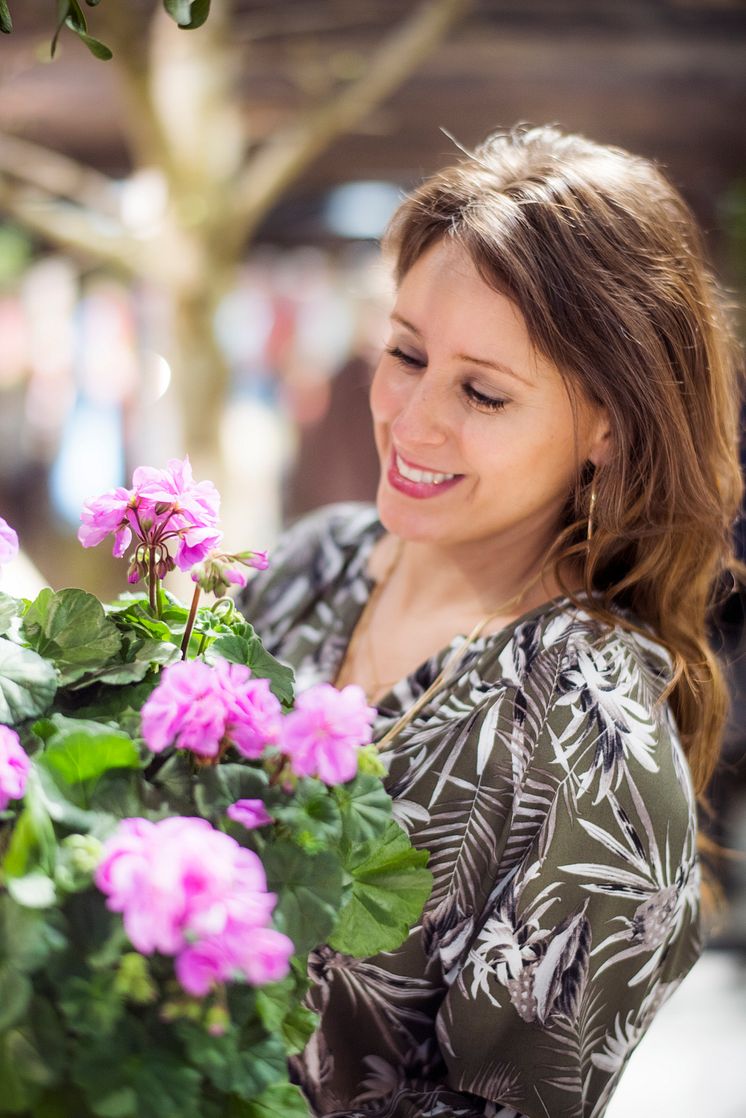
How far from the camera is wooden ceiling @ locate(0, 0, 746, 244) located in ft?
13.2

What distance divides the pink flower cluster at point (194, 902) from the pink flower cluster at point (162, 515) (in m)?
0.30

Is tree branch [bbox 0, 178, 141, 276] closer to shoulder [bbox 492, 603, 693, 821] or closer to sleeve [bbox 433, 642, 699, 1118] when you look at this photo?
shoulder [bbox 492, 603, 693, 821]

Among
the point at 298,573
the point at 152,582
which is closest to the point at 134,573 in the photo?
the point at 152,582

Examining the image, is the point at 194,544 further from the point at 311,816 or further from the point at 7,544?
the point at 311,816

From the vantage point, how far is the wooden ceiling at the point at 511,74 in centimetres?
401

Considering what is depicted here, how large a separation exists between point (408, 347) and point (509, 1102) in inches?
32.8

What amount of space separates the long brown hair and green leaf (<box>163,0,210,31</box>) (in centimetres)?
44

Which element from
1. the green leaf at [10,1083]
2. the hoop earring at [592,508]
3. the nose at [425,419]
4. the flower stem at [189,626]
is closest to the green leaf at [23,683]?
the flower stem at [189,626]

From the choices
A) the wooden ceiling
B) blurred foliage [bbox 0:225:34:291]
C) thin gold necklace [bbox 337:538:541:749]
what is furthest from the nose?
blurred foliage [bbox 0:225:34:291]

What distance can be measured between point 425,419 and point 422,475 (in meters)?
0.08

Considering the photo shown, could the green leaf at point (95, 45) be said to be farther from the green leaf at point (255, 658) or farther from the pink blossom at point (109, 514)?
the green leaf at point (255, 658)

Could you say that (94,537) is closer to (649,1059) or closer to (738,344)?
(738,344)

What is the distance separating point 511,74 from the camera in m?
4.14

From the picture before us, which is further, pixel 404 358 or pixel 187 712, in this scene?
pixel 404 358
